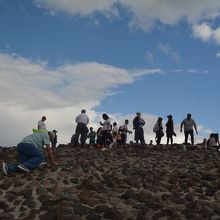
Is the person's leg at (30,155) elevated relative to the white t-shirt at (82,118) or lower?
lower

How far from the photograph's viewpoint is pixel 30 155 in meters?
13.0

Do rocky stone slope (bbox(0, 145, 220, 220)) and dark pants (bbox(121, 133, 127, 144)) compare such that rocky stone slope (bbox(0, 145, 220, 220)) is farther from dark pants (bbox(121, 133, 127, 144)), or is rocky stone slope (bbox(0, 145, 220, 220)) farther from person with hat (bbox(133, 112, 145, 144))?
dark pants (bbox(121, 133, 127, 144))

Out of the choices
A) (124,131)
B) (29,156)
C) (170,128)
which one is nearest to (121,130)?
(124,131)

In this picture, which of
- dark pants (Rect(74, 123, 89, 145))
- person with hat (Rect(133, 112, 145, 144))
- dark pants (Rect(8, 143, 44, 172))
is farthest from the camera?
person with hat (Rect(133, 112, 145, 144))

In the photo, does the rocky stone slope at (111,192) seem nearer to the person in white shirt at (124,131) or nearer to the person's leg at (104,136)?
the person's leg at (104,136)

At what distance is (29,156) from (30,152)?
0.67ft

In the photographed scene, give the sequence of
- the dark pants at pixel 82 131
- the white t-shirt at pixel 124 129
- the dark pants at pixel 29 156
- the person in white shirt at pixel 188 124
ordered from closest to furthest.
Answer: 1. the dark pants at pixel 29 156
2. the dark pants at pixel 82 131
3. the person in white shirt at pixel 188 124
4. the white t-shirt at pixel 124 129

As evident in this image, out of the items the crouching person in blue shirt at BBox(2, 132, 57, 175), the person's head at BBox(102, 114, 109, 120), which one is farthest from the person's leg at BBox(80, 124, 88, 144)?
the crouching person in blue shirt at BBox(2, 132, 57, 175)

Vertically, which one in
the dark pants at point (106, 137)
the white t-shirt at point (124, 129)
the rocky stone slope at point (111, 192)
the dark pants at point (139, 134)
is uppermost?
the white t-shirt at point (124, 129)

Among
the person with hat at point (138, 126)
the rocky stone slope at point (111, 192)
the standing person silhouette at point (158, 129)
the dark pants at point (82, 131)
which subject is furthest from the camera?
the standing person silhouette at point (158, 129)

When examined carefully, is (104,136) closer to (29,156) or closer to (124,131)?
(124,131)

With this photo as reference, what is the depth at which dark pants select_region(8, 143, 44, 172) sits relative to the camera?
12.9 m

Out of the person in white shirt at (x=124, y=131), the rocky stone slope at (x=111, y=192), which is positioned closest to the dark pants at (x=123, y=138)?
the person in white shirt at (x=124, y=131)

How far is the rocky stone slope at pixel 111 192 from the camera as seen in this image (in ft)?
31.4
